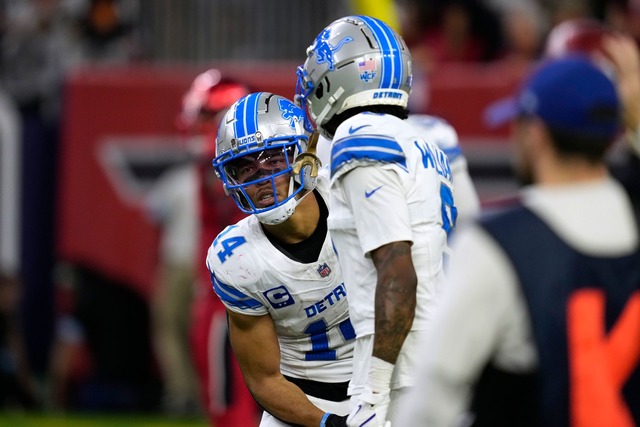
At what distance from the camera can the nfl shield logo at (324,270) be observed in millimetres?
4102

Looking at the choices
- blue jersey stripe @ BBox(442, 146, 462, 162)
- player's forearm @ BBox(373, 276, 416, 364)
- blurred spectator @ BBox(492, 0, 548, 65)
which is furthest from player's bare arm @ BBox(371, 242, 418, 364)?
blurred spectator @ BBox(492, 0, 548, 65)

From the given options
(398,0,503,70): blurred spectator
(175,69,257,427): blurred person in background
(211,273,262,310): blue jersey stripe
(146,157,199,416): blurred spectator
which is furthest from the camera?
(398,0,503,70): blurred spectator

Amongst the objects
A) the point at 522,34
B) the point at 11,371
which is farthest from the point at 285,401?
the point at 522,34

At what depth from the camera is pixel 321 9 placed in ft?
34.4

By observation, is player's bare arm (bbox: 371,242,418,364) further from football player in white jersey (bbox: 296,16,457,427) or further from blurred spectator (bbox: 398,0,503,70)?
blurred spectator (bbox: 398,0,503,70)

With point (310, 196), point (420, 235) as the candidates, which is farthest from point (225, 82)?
point (420, 235)

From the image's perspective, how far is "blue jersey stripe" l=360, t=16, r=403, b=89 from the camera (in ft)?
12.5

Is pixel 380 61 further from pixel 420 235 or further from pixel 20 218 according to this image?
pixel 20 218

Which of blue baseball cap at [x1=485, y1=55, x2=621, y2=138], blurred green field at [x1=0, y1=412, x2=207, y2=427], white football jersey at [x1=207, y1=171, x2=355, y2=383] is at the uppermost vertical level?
blue baseball cap at [x1=485, y1=55, x2=621, y2=138]

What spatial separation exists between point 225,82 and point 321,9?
4079 mm

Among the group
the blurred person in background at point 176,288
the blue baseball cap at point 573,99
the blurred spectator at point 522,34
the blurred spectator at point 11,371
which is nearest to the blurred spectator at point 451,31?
the blurred spectator at point 522,34

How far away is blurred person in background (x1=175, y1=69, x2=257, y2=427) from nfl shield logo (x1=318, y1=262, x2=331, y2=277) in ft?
7.21

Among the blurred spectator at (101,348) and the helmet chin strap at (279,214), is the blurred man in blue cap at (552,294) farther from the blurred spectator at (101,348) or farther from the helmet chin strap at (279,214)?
the blurred spectator at (101,348)

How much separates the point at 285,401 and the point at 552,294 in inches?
61.1
